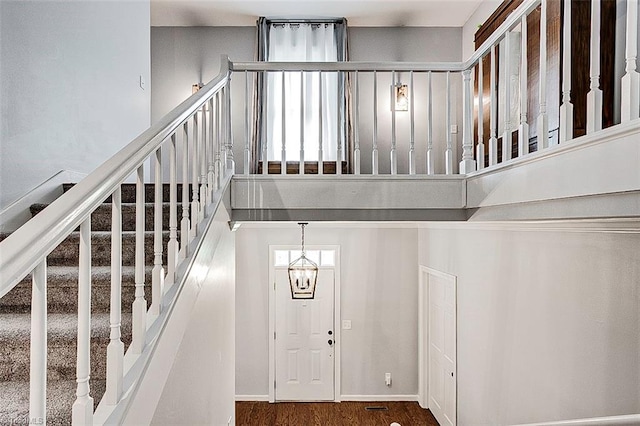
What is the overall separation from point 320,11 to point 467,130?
3.16 metres

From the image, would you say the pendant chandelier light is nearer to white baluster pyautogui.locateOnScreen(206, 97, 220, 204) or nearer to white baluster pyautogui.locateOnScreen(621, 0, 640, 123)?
white baluster pyautogui.locateOnScreen(206, 97, 220, 204)

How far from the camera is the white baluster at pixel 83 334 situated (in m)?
1.14

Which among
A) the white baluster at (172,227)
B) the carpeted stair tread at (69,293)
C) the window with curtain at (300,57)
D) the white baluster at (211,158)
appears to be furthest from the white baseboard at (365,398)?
the white baluster at (172,227)

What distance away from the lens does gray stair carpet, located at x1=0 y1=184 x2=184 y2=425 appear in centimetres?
155

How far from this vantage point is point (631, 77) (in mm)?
1550

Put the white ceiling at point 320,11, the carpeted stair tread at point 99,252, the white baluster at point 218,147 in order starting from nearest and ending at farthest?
the carpeted stair tread at point 99,252
the white baluster at point 218,147
the white ceiling at point 320,11

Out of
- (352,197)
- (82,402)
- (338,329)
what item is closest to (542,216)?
(352,197)

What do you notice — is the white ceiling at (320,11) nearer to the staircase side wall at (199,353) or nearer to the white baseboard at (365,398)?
the staircase side wall at (199,353)

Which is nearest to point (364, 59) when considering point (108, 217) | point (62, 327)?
point (108, 217)

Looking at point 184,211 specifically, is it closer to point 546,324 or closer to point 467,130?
point 467,130

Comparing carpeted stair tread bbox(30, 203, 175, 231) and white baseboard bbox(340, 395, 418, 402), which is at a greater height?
carpeted stair tread bbox(30, 203, 175, 231)

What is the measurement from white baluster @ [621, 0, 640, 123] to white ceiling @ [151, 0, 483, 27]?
4.15 meters

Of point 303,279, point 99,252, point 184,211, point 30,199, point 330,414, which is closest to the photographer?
point 184,211

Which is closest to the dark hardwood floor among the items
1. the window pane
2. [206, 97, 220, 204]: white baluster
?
the window pane
